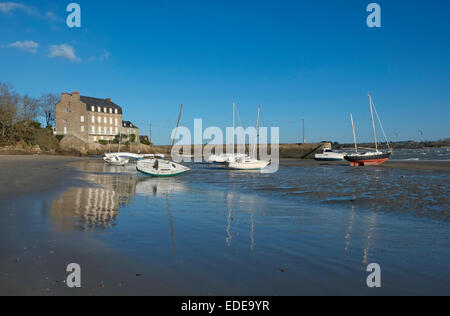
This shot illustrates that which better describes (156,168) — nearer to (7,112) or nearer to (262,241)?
(262,241)

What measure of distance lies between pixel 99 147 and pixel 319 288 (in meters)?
82.7

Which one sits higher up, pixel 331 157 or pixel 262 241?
pixel 331 157

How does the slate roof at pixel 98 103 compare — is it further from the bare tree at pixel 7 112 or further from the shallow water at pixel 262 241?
the shallow water at pixel 262 241

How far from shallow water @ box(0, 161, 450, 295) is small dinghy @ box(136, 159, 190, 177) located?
507 inches

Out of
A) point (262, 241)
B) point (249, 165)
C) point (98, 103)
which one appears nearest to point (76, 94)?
point (98, 103)

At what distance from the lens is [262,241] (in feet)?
26.3

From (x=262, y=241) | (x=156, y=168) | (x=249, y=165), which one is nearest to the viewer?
(x=262, y=241)

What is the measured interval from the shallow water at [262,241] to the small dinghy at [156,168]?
12.9 m

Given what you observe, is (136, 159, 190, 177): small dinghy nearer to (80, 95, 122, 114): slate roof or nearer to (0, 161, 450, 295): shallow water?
(0, 161, 450, 295): shallow water

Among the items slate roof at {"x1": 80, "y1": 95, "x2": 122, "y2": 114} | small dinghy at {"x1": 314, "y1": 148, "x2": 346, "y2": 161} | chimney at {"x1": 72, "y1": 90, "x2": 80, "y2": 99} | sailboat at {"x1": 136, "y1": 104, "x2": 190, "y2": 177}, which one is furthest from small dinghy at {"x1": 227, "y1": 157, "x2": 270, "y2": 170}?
chimney at {"x1": 72, "y1": 90, "x2": 80, "y2": 99}

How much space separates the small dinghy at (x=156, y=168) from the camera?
92.0ft

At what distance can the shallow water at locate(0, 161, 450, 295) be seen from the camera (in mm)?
5371

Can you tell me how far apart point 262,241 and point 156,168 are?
21.3 m

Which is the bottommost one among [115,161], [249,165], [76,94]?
[249,165]
